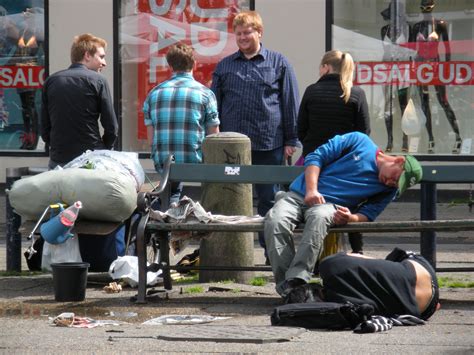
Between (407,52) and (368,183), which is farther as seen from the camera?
(407,52)

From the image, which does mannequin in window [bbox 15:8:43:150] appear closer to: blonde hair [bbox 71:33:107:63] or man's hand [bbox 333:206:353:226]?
blonde hair [bbox 71:33:107:63]

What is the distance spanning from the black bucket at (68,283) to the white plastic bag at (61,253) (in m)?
0.54

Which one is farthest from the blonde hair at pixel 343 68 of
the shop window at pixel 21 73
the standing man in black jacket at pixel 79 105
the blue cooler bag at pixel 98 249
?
the shop window at pixel 21 73

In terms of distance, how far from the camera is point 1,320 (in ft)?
26.0

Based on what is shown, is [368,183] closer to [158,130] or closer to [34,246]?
[158,130]

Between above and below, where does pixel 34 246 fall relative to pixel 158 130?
below

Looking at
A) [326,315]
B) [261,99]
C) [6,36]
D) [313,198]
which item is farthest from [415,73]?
[326,315]

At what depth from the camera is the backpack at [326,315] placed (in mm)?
7254

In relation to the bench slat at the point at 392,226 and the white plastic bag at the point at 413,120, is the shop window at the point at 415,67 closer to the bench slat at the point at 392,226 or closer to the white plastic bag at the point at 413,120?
the white plastic bag at the point at 413,120

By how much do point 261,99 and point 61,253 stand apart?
2148 millimetres

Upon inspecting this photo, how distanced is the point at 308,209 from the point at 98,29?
8.36 metres

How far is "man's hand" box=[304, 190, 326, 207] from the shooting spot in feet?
27.3

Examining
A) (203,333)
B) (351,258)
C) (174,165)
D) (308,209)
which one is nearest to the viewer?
(203,333)

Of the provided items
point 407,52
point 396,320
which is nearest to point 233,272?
point 396,320
